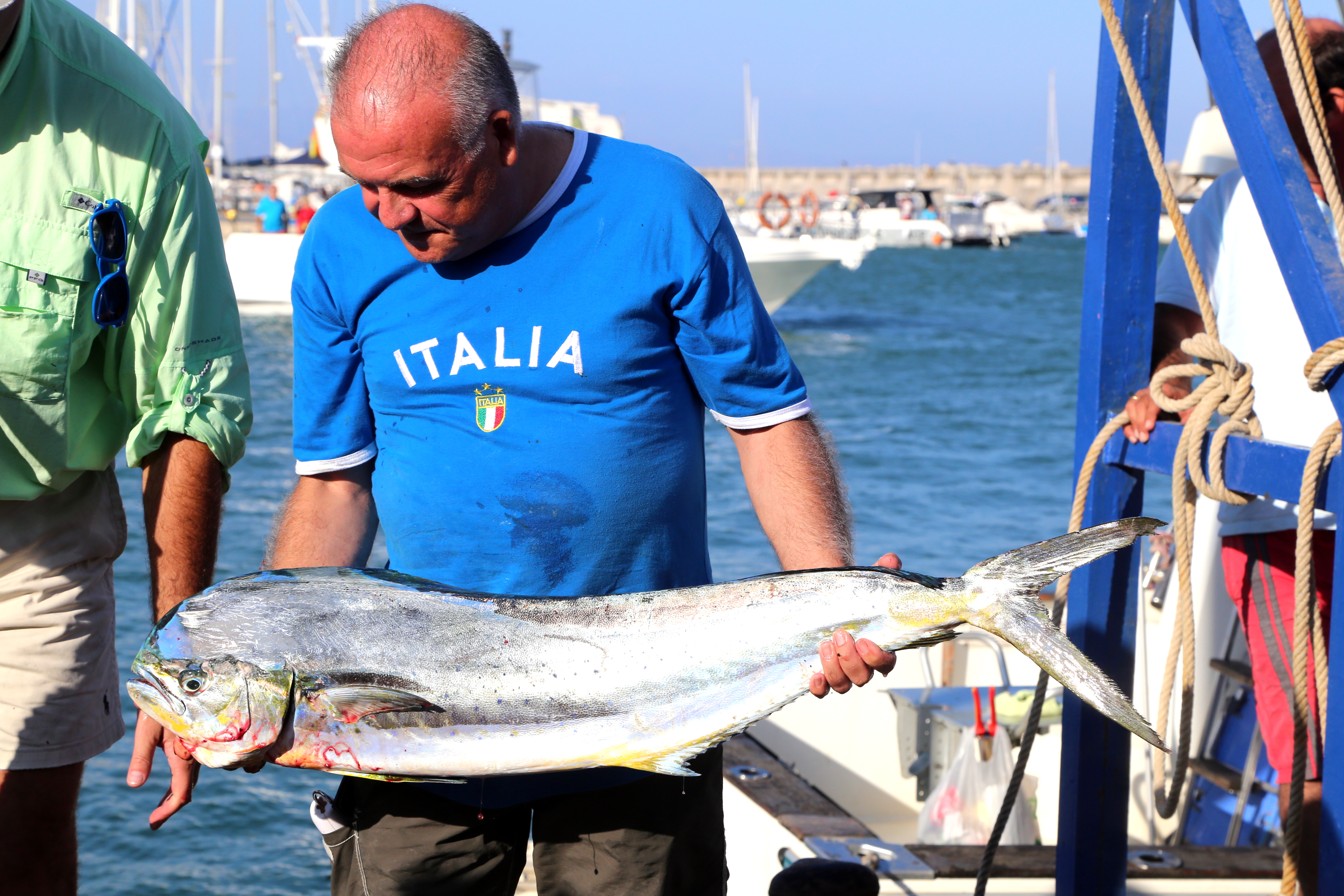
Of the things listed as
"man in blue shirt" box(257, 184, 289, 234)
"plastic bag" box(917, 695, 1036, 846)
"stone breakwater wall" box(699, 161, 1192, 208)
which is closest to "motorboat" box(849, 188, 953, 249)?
"stone breakwater wall" box(699, 161, 1192, 208)

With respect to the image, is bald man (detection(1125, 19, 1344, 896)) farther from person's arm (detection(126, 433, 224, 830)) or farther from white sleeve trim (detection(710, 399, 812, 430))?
person's arm (detection(126, 433, 224, 830))

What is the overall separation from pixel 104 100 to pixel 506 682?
1355mm

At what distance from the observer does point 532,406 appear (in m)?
2.14

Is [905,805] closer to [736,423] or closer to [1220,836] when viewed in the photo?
[1220,836]

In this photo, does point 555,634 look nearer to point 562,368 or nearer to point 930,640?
point 562,368

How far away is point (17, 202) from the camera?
2316mm

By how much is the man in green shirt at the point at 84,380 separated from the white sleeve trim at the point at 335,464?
0.88ft

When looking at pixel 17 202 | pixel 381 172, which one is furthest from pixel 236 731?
pixel 17 202

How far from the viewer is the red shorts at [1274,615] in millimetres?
3109

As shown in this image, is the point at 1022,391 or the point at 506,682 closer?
the point at 506,682

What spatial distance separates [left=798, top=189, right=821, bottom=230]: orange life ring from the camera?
163ft

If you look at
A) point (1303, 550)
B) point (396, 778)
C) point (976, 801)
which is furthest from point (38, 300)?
point (976, 801)

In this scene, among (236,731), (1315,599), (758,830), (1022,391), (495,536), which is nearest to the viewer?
(236,731)

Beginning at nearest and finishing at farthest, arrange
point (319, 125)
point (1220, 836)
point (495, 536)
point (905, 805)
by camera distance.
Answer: point (495, 536)
point (1220, 836)
point (905, 805)
point (319, 125)
